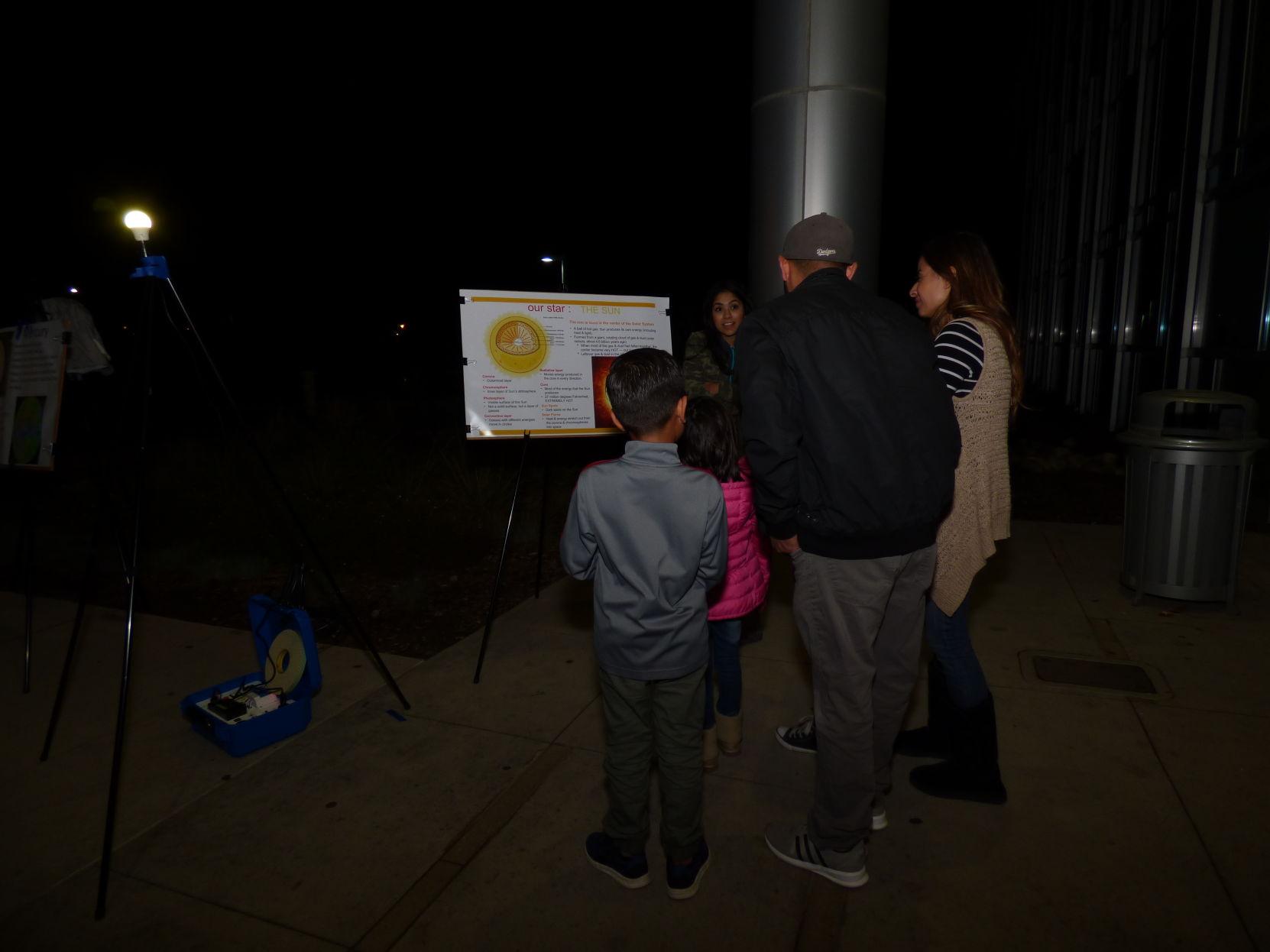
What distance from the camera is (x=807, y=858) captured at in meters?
2.53

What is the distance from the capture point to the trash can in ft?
14.7

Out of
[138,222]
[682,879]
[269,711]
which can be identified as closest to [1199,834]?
[682,879]

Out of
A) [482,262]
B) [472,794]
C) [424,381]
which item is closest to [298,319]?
[424,381]

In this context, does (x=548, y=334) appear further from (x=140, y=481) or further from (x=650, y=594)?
(x=650, y=594)

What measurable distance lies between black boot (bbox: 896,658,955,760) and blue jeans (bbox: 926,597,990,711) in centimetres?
20

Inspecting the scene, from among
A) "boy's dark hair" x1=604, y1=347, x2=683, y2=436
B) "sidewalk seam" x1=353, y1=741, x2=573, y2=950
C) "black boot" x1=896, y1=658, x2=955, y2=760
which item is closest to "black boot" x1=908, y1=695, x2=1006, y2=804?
"black boot" x1=896, y1=658, x2=955, y2=760

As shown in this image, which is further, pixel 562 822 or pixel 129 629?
pixel 562 822

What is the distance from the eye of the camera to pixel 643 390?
226cm

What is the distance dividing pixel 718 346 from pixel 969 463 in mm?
2319

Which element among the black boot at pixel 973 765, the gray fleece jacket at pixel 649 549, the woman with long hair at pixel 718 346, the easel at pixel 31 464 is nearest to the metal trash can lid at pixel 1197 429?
the woman with long hair at pixel 718 346

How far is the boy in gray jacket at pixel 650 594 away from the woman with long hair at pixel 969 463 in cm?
92

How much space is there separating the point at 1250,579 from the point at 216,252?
21139 millimetres

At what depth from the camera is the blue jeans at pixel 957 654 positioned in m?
2.81

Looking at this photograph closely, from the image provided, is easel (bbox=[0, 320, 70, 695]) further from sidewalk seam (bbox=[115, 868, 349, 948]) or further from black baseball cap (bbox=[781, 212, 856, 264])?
black baseball cap (bbox=[781, 212, 856, 264])
